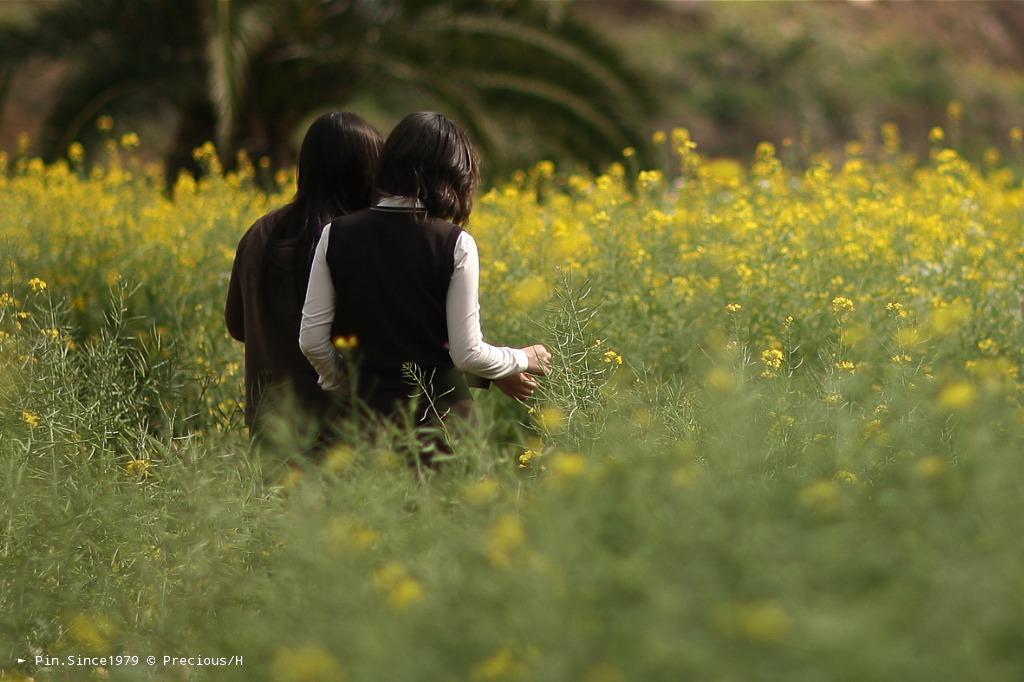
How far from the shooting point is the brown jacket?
129 inches

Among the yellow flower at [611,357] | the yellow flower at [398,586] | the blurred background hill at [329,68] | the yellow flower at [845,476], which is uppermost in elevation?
the blurred background hill at [329,68]

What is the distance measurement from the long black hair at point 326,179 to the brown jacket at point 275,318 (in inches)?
0.8

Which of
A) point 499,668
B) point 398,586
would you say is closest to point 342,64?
point 398,586

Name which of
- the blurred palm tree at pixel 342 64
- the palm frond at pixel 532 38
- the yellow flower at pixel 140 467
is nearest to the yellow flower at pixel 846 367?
the yellow flower at pixel 140 467

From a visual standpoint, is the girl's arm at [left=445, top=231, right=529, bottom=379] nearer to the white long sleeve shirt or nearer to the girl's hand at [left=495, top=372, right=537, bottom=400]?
the white long sleeve shirt

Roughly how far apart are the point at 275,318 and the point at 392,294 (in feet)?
1.54

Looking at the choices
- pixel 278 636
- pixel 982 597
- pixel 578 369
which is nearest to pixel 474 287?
pixel 578 369

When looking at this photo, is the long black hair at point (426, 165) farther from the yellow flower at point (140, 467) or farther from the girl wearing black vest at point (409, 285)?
the yellow flower at point (140, 467)

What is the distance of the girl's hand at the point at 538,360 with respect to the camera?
130 inches

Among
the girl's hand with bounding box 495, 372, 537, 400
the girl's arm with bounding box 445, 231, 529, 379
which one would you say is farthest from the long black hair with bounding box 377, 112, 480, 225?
the girl's hand with bounding box 495, 372, 537, 400

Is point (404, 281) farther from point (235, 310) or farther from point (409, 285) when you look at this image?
point (235, 310)

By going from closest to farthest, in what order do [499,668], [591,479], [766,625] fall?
[766,625] < [499,668] < [591,479]

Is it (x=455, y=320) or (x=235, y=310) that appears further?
(x=235, y=310)

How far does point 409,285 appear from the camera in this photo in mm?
3023
